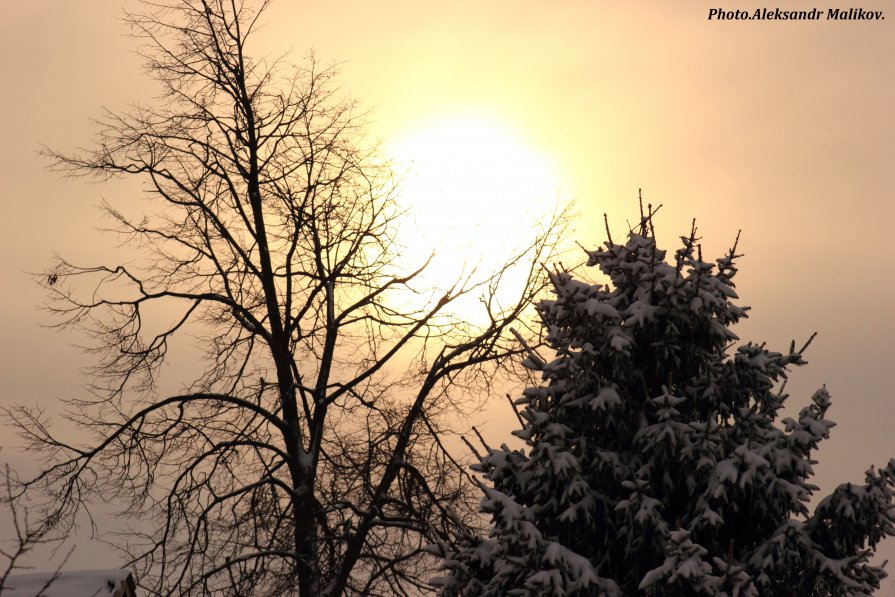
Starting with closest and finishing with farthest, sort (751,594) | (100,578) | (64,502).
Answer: (751,594) < (100,578) < (64,502)

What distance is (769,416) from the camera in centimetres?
1296

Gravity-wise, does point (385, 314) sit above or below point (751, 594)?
above

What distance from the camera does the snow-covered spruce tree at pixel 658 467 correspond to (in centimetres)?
1134

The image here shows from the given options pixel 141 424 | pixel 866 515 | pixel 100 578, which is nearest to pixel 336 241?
pixel 141 424

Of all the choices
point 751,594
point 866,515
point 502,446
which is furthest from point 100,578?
point 866,515

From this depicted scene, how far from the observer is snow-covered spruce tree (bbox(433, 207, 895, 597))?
11336 millimetres

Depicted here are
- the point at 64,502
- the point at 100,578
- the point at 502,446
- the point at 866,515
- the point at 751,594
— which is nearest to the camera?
the point at 751,594

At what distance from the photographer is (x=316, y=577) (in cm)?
1786

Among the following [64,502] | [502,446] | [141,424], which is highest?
[141,424]

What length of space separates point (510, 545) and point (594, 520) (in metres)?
1.14

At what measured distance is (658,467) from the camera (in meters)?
12.3

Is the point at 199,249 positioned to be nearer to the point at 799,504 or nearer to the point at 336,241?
the point at 336,241

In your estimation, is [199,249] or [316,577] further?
[199,249]

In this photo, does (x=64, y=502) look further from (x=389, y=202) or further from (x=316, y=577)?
(x=389, y=202)
